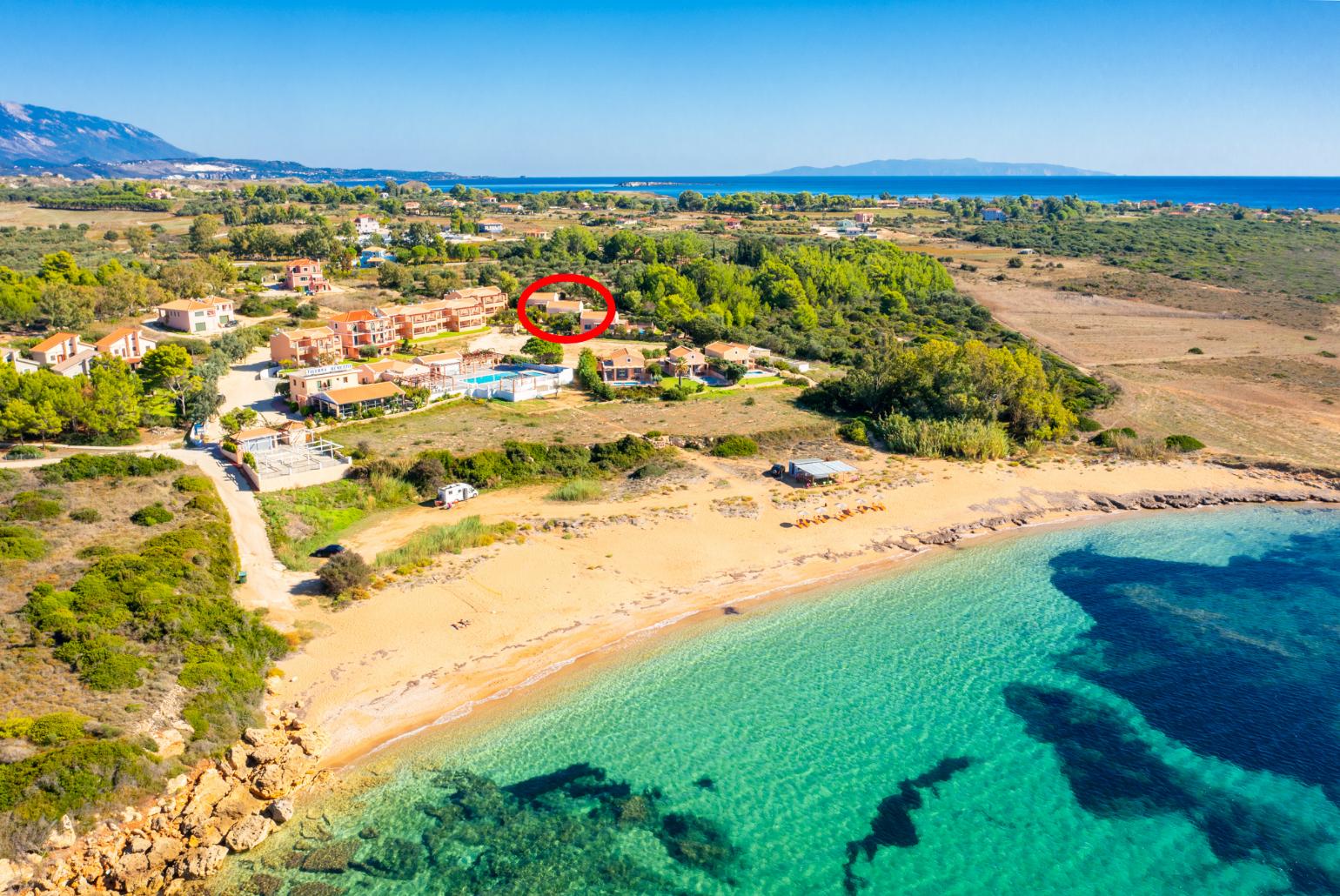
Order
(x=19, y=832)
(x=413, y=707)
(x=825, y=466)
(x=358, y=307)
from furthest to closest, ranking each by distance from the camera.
Answer: 1. (x=358, y=307)
2. (x=825, y=466)
3. (x=413, y=707)
4. (x=19, y=832)

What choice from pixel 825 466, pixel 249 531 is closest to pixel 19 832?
pixel 249 531

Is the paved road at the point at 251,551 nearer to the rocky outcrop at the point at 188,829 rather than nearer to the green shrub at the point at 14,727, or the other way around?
the rocky outcrop at the point at 188,829

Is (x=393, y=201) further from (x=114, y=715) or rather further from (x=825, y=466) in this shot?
(x=114, y=715)

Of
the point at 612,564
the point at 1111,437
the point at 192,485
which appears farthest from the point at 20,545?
the point at 1111,437

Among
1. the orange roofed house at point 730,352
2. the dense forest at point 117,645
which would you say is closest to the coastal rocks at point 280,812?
the dense forest at point 117,645

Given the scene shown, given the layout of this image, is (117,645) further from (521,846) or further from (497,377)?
(497,377)

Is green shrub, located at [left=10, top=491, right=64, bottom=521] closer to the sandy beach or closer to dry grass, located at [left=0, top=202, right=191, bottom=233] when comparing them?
the sandy beach
